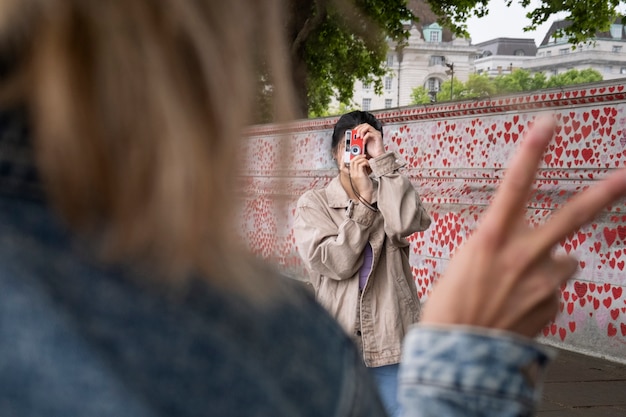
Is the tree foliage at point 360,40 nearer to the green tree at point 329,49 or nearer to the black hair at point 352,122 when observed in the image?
the green tree at point 329,49

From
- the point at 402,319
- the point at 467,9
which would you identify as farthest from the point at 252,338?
the point at 467,9

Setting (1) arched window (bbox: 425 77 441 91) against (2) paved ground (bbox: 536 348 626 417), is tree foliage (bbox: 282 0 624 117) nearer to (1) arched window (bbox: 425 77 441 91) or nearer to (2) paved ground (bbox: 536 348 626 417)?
(2) paved ground (bbox: 536 348 626 417)

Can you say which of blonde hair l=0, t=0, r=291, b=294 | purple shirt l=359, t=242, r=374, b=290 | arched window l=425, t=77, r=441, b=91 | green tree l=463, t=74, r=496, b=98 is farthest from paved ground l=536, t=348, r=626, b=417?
arched window l=425, t=77, r=441, b=91

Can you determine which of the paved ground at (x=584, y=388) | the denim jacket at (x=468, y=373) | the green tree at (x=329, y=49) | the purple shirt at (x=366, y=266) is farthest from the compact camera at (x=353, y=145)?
the green tree at (x=329, y=49)

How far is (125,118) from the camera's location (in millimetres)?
594

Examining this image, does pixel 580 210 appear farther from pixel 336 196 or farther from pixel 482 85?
pixel 336 196

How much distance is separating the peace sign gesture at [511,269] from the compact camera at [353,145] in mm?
3801

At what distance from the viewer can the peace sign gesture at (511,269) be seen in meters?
0.79

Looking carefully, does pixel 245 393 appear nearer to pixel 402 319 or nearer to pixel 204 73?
pixel 204 73

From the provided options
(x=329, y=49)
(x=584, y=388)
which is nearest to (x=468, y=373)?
(x=584, y=388)

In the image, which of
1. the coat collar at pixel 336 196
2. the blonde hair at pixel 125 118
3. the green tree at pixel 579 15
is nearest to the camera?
the blonde hair at pixel 125 118

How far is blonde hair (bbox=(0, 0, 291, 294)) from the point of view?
585 mm

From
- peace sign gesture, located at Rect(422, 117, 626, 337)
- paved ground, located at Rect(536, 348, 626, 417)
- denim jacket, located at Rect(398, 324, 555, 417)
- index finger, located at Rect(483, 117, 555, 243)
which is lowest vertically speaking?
paved ground, located at Rect(536, 348, 626, 417)

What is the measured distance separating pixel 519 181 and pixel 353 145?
12.7ft
